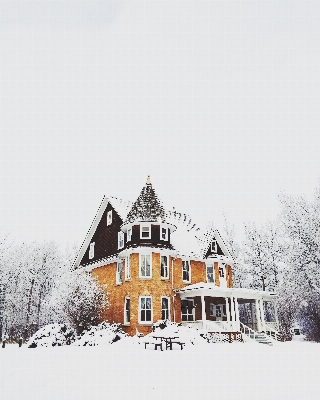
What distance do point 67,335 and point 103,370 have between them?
16.4 meters

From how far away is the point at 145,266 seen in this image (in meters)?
28.6

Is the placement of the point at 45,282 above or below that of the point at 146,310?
above

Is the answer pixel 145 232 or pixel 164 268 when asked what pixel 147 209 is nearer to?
pixel 145 232

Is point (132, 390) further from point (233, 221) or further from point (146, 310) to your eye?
point (233, 221)

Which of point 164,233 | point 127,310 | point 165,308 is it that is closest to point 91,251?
point 127,310

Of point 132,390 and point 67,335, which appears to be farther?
point 67,335

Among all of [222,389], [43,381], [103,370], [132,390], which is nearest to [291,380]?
[222,389]

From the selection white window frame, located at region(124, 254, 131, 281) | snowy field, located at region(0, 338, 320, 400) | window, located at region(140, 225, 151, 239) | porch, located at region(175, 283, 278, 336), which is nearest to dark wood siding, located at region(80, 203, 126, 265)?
white window frame, located at region(124, 254, 131, 281)

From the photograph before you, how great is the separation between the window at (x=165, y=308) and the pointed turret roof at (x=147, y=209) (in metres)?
6.35

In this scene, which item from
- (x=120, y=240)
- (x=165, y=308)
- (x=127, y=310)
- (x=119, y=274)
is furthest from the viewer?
(x=120, y=240)

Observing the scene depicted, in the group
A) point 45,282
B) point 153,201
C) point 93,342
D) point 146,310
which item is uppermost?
point 153,201

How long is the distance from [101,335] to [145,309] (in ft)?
12.4

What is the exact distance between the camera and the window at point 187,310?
30.2 m

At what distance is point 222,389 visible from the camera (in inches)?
363
